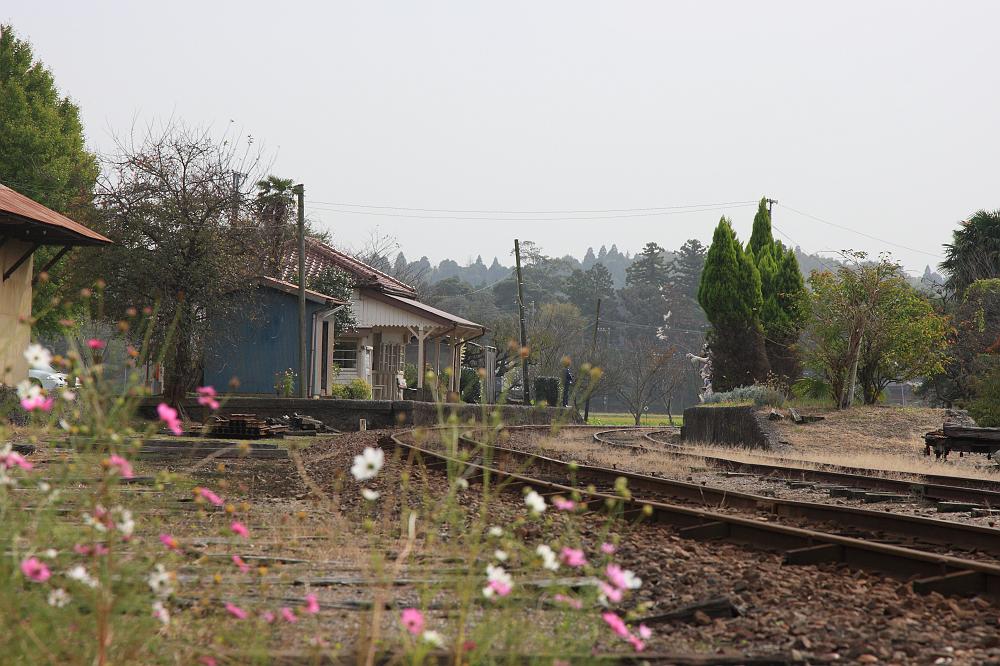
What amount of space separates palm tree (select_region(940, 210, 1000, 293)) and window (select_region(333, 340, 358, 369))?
24.1 meters

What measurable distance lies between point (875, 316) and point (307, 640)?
24.1 m

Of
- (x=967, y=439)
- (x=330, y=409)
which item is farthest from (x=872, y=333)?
(x=330, y=409)

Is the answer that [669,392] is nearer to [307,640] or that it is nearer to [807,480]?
[807,480]

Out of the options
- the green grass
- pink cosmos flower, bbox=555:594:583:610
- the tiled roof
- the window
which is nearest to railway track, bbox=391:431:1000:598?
pink cosmos flower, bbox=555:594:583:610

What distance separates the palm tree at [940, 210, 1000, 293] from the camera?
144ft

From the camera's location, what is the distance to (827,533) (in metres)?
8.58

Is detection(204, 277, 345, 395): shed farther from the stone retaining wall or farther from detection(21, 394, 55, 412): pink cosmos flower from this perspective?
detection(21, 394, 55, 412): pink cosmos flower

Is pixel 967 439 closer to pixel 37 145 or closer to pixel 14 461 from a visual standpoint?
pixel 14 461

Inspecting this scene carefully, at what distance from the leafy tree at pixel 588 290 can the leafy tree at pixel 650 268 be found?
11.9 ft

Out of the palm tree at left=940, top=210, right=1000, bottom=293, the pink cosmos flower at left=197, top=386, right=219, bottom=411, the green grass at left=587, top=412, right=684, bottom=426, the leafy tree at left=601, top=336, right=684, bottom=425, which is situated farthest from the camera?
the leafy tree at left=601, top=336, right=684, bottom=425

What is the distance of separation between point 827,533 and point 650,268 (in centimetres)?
Result: 9930

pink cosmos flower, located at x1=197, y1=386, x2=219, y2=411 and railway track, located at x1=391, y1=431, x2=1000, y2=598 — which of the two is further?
railway track, located at x1=391, y1=431, x2=1000, y2=598

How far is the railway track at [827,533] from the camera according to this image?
20.2 feet

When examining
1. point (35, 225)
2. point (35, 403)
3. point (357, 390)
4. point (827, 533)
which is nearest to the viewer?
point (35, 403)
